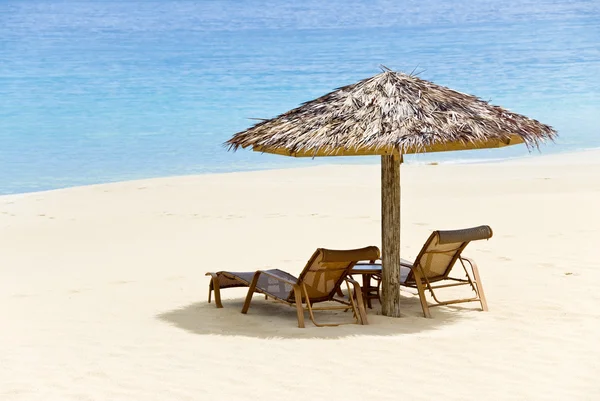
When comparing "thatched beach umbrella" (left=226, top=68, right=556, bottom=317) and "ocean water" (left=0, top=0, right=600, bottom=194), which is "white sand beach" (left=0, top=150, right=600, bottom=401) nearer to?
"thatched beach umbrella" (left=226, top=68, right=556, bottom=317)

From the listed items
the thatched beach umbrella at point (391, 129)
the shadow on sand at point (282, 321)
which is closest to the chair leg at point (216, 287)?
the shadow on sand at point (282, 321)

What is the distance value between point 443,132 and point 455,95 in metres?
0.67

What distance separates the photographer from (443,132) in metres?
6.57

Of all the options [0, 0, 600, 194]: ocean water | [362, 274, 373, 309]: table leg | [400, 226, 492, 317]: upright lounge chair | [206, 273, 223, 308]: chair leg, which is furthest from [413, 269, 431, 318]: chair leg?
[0, 0, 600, 194]: ocean water

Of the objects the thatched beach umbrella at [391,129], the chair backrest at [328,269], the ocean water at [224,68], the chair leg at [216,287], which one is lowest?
the chair leg at [216,287]

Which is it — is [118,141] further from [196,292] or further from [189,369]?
[189,369]

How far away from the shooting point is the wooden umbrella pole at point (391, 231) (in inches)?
278

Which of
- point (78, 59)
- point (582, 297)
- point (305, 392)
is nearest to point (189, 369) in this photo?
point (305, 392)

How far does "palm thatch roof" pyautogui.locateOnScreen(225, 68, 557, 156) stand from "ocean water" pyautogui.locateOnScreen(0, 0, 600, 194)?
1736 centimetres

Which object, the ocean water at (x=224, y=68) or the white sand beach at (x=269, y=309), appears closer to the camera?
the white sand beach at (x=269, y=309)

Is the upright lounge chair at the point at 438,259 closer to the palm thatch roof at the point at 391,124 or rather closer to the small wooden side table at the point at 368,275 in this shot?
the small wooden side table at the point at 368,275

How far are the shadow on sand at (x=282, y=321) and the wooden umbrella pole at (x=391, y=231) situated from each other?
19 cm

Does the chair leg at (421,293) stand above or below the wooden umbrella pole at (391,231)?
below

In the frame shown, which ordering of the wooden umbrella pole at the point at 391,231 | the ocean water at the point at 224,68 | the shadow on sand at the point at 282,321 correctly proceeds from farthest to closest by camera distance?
the ocean water at the point at 224,68, the wooden umbrella pole at the point at 391,231, the shadow on sand at the point at 282,321
